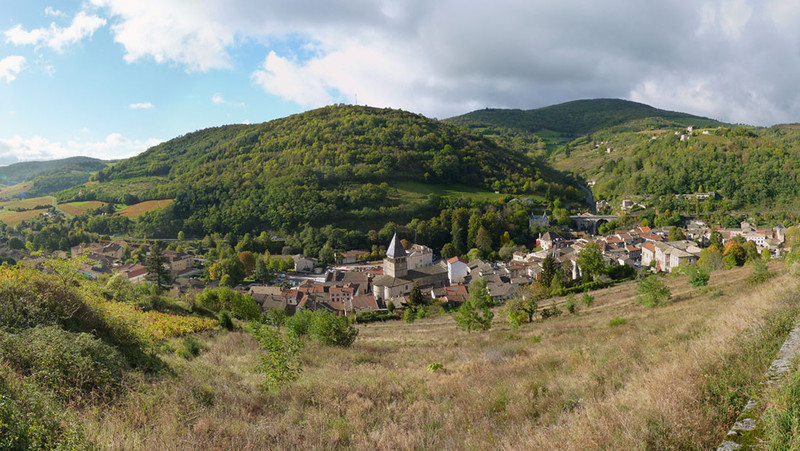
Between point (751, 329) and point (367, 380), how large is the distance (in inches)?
261

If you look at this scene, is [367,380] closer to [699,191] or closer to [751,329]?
[751,329]

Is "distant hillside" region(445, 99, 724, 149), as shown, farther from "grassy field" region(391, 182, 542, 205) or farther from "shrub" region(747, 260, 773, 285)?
"shrub" region(747, 260, 773, 285)

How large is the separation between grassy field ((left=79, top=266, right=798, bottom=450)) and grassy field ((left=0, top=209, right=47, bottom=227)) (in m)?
84.4

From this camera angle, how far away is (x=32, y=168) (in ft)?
474

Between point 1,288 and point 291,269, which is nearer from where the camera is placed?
point 1,288

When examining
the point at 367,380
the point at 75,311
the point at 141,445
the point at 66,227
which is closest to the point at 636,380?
the point at 367,380

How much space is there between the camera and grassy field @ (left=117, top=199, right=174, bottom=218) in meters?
67.2

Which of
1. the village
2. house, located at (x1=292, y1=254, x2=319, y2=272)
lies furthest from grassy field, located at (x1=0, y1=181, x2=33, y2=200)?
house, located at (x1=292, y1=254, x2=319, y2=272)

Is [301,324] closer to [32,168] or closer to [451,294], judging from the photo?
[451,294]

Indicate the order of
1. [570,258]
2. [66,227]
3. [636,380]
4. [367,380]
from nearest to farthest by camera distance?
[636,380]
[367,380]
[570,258]
[66,227]

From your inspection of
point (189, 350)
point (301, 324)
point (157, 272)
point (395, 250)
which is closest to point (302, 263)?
point (395, 250)

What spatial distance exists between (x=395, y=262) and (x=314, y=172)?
3871 cm

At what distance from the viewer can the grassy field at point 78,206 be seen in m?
69.7

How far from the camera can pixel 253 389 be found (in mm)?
7039
